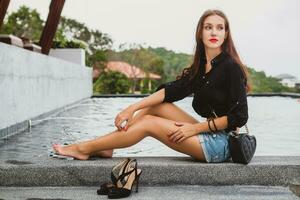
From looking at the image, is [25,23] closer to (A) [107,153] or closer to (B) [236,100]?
(A) [107,153]

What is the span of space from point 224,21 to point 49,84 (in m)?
7.50

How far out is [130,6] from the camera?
64.8m

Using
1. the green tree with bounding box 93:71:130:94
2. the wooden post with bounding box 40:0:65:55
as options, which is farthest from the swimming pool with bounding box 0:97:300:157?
the green tree with bounding box 93:71:130:94

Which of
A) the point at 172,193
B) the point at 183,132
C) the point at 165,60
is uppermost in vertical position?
the point at 183,132

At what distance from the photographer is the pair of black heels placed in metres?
3.57

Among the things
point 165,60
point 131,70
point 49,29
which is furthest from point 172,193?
point 165,60

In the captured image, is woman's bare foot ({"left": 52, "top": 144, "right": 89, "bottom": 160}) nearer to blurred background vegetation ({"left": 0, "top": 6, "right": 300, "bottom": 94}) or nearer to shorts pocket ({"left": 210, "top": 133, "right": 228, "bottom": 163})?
shorts pocket ({"left": 210, "top": 133, "right": 228, "bottom": 163})

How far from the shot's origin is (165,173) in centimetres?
399

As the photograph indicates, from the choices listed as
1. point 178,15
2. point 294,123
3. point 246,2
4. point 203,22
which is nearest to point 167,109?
point 203,22

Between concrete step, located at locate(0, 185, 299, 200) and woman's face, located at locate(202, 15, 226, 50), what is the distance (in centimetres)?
93

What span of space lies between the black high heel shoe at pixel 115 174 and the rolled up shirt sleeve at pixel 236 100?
694 millimetres

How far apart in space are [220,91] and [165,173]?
65 centimetres

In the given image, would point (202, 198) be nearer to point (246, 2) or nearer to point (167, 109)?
point (167, 109)

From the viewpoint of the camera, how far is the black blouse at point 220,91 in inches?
150
